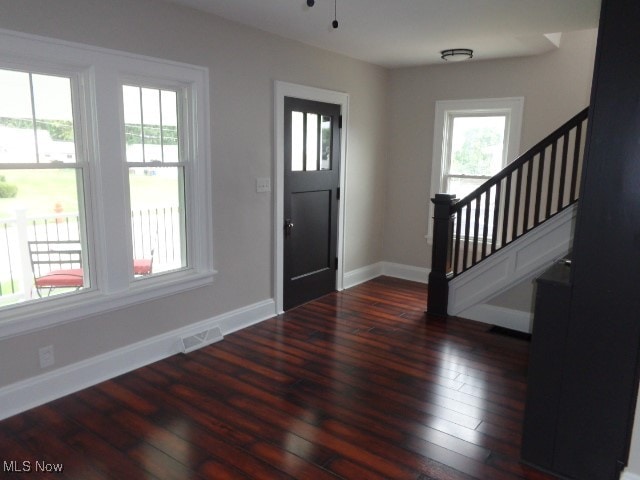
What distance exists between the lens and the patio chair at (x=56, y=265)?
295 cm

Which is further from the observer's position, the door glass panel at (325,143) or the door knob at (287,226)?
the door glass panel at (325,143)

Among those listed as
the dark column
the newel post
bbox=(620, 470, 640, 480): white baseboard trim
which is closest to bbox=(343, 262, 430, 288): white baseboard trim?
the newel post

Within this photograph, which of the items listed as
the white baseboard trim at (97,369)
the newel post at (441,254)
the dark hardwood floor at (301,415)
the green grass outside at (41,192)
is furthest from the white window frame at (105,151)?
the newel post at (441,254)

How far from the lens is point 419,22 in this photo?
12.0ft

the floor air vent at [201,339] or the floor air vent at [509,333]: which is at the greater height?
the floor air vent at [201,339]

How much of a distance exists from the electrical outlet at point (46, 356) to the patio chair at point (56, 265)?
13.6 inches

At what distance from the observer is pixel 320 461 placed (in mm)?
2375

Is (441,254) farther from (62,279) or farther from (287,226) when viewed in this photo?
(62,279)

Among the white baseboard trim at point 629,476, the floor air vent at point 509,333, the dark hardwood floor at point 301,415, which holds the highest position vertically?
the white baseboard trim at point 629,476

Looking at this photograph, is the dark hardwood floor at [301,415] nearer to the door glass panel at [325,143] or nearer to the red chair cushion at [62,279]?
the red chair cushion at [62,279]

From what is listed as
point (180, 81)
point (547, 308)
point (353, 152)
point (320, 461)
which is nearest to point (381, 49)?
point (353, 152)

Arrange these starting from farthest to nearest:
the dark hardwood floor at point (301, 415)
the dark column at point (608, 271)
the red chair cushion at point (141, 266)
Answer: the red chair cushion at point (141, 266) < the dark hardwood floor at point (301, 415) < the dark column at point (608, 271)

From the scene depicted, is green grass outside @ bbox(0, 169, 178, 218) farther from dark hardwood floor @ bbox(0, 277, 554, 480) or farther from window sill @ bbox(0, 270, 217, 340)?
dark hardwood floor @ bbox(0, 277, 554, 480)

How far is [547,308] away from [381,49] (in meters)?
3.33
